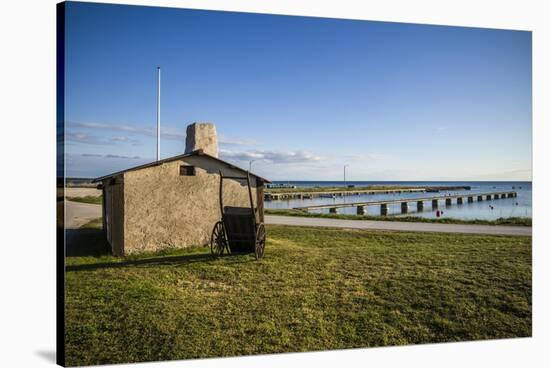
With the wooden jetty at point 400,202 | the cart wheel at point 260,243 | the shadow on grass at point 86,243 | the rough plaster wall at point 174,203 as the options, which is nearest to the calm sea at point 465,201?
the wooden jetty at point 400,202

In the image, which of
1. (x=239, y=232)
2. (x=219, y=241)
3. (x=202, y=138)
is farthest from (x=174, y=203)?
(x=202, y=138)

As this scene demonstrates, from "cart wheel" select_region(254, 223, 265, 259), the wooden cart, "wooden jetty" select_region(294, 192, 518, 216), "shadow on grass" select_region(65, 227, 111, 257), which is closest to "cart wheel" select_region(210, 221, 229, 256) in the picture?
the wooden cart

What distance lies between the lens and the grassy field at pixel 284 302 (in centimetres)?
561

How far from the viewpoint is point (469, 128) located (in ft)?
25.0

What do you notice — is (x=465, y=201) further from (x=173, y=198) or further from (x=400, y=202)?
(x=173, y=198)

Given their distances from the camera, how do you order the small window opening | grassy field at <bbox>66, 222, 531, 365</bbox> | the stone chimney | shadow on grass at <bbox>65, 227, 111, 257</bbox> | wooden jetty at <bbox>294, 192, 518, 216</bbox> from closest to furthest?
grassy field at <bbox>66, 222, 531, 365</bbox> < shadow on grass at <bbox>65, 227, 111, 257</bbox> < the stone chimney < the small window opening < wooden jetty at <bbox>294, 192, 518, 216</bbox>

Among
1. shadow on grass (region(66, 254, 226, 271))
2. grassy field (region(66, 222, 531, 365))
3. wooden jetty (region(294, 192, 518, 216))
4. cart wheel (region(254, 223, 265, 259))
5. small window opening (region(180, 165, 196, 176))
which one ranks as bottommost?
grassy field (region(66, 222, 531, 365))

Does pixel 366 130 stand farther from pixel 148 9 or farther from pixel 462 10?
pixel 148 9

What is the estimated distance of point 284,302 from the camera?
6.54 metres

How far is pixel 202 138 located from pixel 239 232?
1966 mm

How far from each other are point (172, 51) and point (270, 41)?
1482mm

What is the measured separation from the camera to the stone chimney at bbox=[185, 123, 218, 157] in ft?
23.9

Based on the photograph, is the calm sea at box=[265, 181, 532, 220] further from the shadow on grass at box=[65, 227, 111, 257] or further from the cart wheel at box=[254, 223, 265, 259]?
the shadow on grass at box=[65, 227, 111, 257]

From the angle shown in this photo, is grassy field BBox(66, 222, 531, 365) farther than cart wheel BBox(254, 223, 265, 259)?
No
